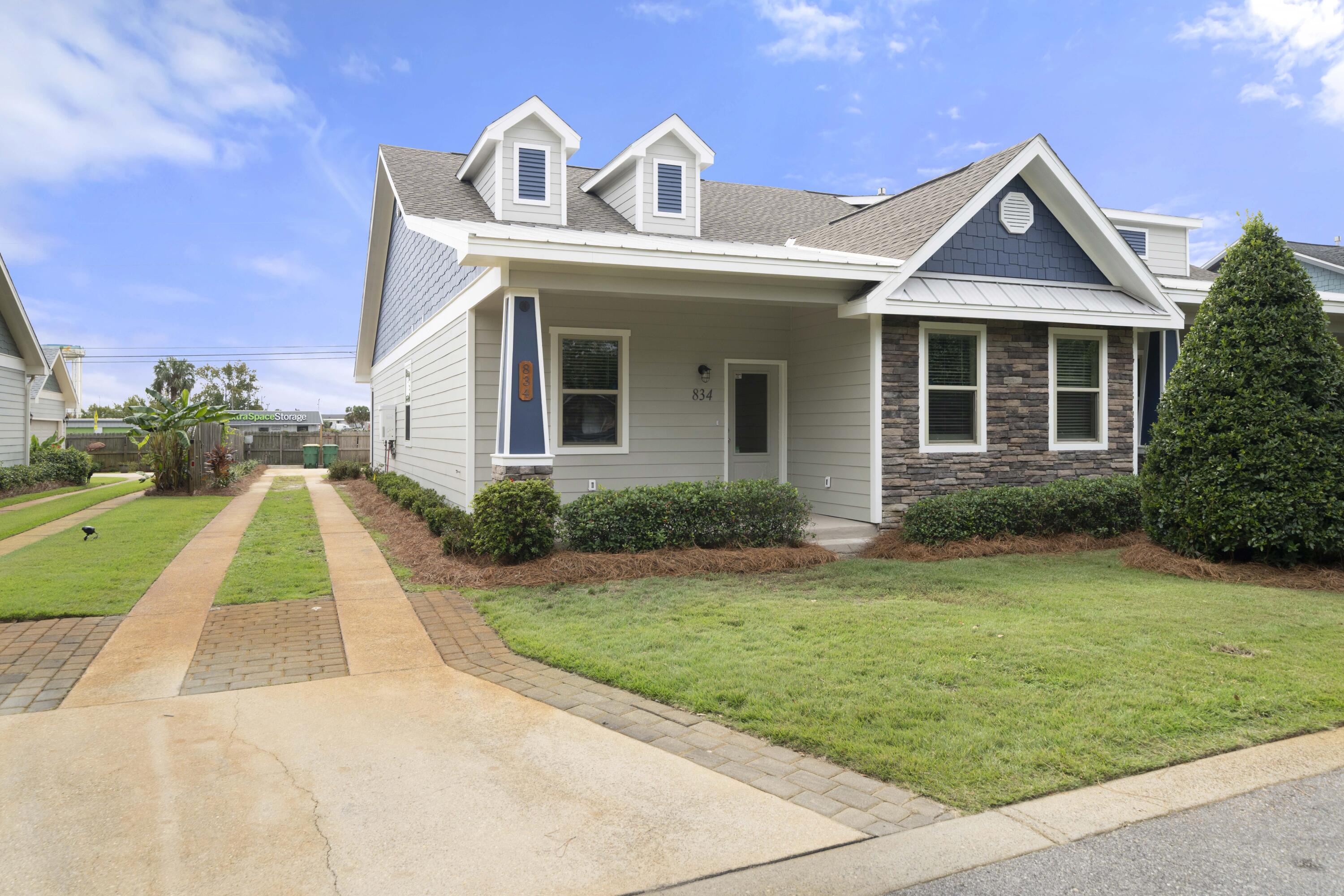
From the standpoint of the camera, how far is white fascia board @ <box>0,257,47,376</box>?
17953 millimetres

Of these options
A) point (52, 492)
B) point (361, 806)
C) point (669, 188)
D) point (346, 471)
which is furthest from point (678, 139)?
point (52, 492)

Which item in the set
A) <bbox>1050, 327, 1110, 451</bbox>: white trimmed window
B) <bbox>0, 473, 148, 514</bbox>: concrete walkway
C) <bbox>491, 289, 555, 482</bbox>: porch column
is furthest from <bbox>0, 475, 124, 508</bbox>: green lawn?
<bbox>1050, 327, 1110, 451</bbox>: white trimmed window

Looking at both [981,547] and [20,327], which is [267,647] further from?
[20,327]

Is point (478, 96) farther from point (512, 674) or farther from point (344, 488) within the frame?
point (512, 674)

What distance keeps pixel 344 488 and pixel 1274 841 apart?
20291 mm

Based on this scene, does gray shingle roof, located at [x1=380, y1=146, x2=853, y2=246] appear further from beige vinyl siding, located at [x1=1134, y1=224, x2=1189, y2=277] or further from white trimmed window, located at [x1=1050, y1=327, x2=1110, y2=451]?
beige vinyl siding, located at [x1=1134, y1=224, x2=1189, y2=277]

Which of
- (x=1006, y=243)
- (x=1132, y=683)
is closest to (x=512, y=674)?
(x=1132, y=683)

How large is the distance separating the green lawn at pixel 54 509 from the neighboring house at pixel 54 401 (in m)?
7.79

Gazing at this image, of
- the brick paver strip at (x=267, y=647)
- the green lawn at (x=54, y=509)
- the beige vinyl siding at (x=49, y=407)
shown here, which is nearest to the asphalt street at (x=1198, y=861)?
the brick paver strip at (x=267, y=647)

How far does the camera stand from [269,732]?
13.9ft

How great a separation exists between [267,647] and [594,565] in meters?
3.26

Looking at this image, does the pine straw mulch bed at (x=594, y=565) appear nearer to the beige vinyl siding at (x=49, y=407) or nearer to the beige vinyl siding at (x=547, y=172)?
the beige vinyl siding at (x=547, y=172)

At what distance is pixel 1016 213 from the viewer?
36.8 feet

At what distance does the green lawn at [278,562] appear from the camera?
299 inches
